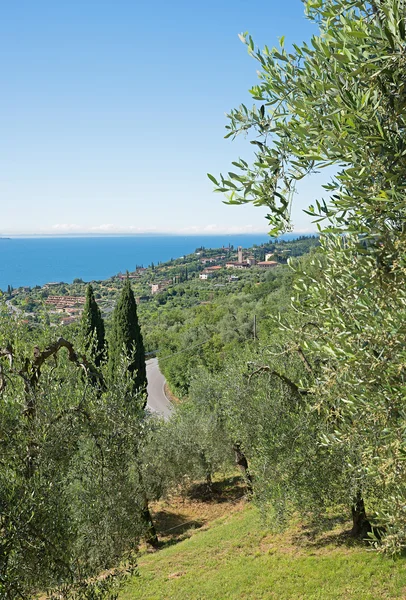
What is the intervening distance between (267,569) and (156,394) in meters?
39.7

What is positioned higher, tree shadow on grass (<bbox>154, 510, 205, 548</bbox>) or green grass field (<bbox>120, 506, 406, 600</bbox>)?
green grass field (<bbox>120, 506, 406, 600</bbox>)

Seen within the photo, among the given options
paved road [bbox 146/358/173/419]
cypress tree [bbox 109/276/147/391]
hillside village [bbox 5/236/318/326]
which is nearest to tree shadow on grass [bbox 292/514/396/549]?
cypress tree [bbox 109/276/147/391]

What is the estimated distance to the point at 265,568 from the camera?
13.2 m

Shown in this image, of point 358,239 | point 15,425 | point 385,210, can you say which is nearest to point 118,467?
point 15,425

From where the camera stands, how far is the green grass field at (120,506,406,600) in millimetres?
10828

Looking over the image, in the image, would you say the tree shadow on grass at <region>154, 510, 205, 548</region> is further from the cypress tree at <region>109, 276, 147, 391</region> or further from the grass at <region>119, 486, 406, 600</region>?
the cypress tree at <region>109, 276, 147, 391</region>

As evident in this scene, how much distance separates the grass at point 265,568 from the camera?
10.9m

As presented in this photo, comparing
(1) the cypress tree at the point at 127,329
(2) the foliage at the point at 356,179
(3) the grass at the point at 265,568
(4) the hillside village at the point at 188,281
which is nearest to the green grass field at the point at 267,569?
(3) the grass at the point at 265,568

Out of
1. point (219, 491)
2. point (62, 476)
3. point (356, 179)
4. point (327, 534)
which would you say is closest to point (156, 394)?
point (219, 491)

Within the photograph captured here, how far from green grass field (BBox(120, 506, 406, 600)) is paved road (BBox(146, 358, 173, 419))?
23.2 metres

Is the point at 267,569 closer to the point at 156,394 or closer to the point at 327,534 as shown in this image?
the point at 327,534

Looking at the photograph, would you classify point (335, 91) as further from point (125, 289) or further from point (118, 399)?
point (125, 289)

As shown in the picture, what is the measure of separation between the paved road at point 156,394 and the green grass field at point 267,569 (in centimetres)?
2319

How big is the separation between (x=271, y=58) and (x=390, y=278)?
272 cm
